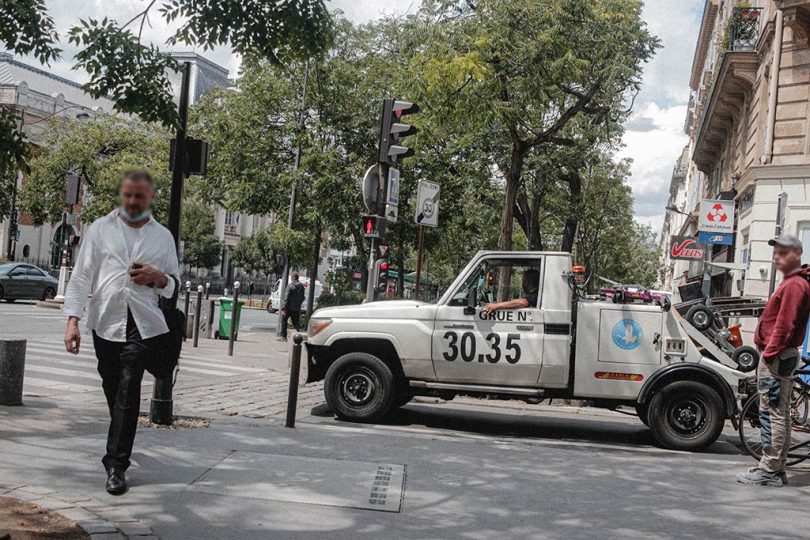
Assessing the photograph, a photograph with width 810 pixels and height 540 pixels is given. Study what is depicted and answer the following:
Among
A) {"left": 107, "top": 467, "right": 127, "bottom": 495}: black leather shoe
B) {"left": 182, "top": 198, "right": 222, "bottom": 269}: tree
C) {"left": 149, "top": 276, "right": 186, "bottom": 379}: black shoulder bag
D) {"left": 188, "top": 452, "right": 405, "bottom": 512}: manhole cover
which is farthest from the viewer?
{"left": 182, "top": 198, "right": 222, "bottom": 269}: tree

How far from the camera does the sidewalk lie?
198 inches

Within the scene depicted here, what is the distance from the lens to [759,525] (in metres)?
5.66

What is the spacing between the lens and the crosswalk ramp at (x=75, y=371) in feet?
34.1

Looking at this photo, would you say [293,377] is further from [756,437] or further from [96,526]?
[756,437]

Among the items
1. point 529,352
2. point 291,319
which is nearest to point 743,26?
point 291,319

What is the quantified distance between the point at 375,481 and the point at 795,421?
430 cm

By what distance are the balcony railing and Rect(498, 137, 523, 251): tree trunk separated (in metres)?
8.54

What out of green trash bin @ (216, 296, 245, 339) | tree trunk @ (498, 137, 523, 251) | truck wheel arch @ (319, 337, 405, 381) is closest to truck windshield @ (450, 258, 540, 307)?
truck wheel arch @ (319, 337, 405, 381)

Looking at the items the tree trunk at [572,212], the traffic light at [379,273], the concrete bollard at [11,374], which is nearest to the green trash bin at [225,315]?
the traffic light at [379,273]

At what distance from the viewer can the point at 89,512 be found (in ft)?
15.5

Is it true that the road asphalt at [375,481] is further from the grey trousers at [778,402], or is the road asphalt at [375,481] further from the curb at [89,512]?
the grey trousers at [778,402]

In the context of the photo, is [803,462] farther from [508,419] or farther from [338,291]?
[338,291]

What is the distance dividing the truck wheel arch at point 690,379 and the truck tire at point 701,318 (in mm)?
619

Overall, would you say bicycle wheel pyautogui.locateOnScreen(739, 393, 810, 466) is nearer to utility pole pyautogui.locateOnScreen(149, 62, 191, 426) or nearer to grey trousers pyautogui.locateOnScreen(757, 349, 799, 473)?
grey trousers pyautogui.locateOnScreen(757, 349, 799, 473)
